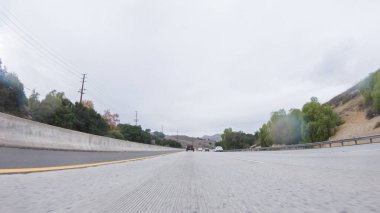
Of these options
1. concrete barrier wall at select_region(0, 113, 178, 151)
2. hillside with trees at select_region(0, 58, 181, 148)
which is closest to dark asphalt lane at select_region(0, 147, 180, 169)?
concrete barrier wall at select_region(0, 113, 178, 151)

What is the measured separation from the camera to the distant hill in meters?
77.8

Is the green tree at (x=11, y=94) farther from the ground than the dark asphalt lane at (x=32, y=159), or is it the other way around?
the green tree at (x=11, y=94)

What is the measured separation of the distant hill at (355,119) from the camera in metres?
77.8

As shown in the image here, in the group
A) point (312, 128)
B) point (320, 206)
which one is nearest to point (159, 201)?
point (320, 206)

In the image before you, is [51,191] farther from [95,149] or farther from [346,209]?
[95,149]

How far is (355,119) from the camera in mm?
95062

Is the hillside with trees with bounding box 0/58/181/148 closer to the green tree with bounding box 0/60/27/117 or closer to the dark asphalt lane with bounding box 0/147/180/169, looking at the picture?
the green tree with bounding box 0/60/27/117

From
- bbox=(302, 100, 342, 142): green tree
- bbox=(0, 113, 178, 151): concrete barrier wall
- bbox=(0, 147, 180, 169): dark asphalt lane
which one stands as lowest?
bbox=(0, 147, 180, 169): dark asphalt lane

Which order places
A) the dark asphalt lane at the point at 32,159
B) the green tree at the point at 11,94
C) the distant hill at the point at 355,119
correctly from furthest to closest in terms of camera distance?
the distant hill at the point at 355,119
the green tree at the point at 11,94
the dark asphalt lane at the point at 32,159

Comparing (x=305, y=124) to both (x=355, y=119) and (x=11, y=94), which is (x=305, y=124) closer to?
(x=355, y=119)

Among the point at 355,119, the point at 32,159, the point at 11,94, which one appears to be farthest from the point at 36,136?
the point at 355,119

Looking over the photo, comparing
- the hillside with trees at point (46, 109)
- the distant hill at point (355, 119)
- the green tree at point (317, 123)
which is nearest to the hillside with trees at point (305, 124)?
the green tree at point (317, 123)

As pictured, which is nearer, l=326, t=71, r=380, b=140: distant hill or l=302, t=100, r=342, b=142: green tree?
l=302, t=100, r=342, b=142: green tree

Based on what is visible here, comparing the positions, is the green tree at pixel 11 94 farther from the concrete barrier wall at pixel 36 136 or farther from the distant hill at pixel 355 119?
the distant hill at pixel 355 119
